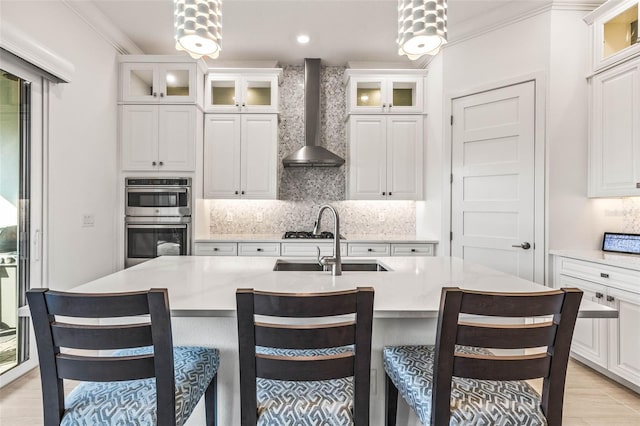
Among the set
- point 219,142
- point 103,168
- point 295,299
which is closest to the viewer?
point 295,299

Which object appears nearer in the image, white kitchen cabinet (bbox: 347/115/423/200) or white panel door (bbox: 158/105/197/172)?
white panel door (bbox: 158/105/197/172)

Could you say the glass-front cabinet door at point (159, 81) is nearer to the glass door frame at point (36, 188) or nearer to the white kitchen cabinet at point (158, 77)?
the white kitchen cabinet at point (158, 77)

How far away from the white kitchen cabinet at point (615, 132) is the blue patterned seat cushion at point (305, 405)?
267 centimetres

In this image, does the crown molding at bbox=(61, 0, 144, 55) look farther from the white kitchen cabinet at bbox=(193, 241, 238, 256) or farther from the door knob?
the door knob

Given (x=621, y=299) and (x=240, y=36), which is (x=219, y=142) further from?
(x=621, y=299)

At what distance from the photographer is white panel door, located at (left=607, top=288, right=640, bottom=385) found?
2209mm

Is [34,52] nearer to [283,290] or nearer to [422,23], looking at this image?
[283,290]

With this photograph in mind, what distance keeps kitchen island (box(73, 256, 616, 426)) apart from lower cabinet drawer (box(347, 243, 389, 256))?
1.83m

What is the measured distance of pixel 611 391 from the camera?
7.52 feet

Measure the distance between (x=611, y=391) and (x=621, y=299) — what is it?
2.03 feet

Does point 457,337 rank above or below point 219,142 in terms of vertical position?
below

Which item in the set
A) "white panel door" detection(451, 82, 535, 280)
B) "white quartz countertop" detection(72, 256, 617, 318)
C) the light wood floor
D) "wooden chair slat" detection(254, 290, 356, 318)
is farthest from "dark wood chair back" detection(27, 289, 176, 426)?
"white panel door" detection(451, 82, 535, 280)

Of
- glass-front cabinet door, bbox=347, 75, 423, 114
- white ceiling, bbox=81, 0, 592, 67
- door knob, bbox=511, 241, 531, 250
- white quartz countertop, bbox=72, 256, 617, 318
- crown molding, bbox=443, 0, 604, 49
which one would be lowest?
white quartz countertop, bbox=72, 256, 617, 318

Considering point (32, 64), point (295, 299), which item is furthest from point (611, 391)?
point (32, 64)
